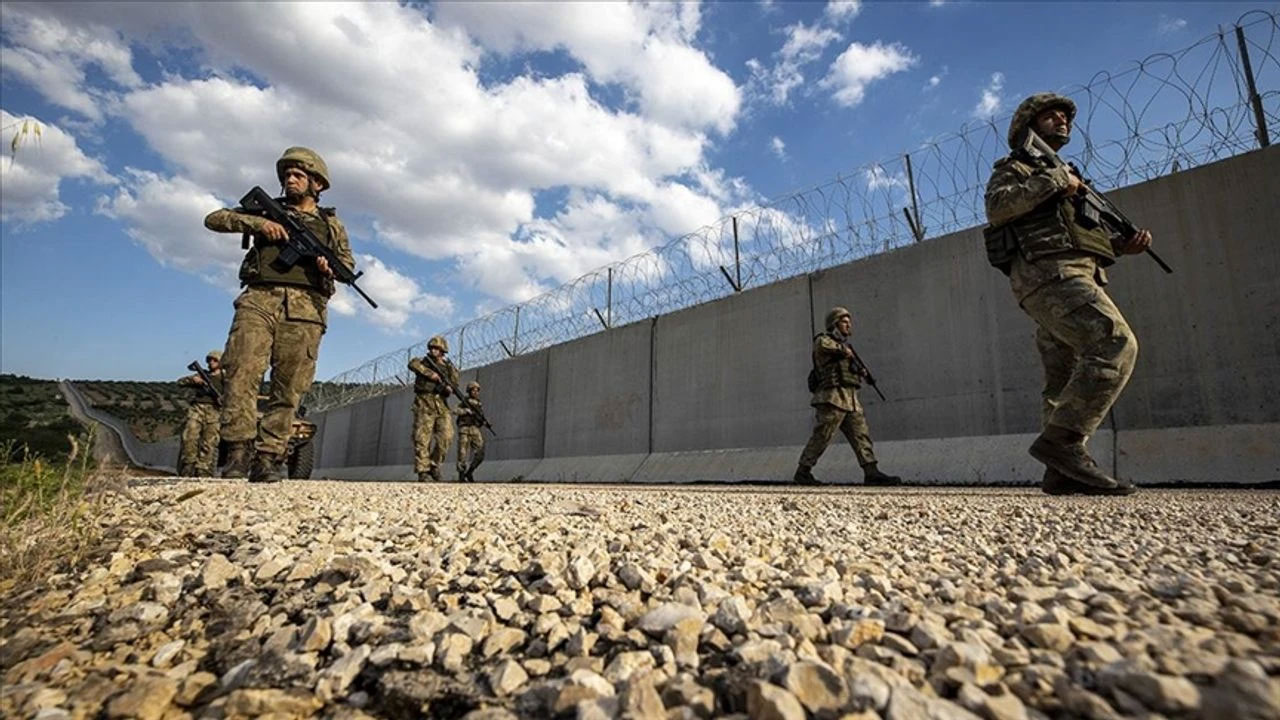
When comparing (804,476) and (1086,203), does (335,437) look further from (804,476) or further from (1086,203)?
(1086,203)

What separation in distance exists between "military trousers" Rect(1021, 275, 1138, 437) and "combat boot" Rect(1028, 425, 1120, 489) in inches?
2.0

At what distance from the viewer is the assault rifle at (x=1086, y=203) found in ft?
9.86

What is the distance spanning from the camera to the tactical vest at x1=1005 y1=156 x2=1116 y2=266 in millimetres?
2881

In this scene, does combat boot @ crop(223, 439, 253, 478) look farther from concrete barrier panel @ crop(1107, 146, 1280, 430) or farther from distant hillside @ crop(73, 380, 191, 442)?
distant hillside @ crop(73, 380, 191, 442)

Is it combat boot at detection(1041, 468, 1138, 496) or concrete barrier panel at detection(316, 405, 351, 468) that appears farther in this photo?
concrete barrier panel at detection(316, 405, 351, 468)

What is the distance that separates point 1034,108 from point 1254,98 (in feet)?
8.67

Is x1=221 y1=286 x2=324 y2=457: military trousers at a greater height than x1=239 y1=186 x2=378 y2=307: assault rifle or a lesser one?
lesser

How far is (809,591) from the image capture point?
1080 millimetres

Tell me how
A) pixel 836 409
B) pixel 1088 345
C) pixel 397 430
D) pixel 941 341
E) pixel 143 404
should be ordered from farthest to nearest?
pixel 143 404 < pixel 397 430 < pixel 941 341 < pixel 836 409 < pixel 1088 345

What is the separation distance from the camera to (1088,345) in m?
2.74

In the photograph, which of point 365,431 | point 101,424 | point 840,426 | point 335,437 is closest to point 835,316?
point 840,426

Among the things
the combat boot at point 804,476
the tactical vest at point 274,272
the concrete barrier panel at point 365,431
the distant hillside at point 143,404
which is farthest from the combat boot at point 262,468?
the distant hillside at point 143,404

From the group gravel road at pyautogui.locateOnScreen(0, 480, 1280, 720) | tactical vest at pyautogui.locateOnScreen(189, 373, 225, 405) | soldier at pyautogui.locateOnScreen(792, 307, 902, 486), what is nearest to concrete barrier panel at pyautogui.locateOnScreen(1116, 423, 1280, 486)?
soldier at pyautogui.locateOnScreen(792, 307, 902, 486)

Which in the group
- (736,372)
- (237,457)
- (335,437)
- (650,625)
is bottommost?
(650,625)
